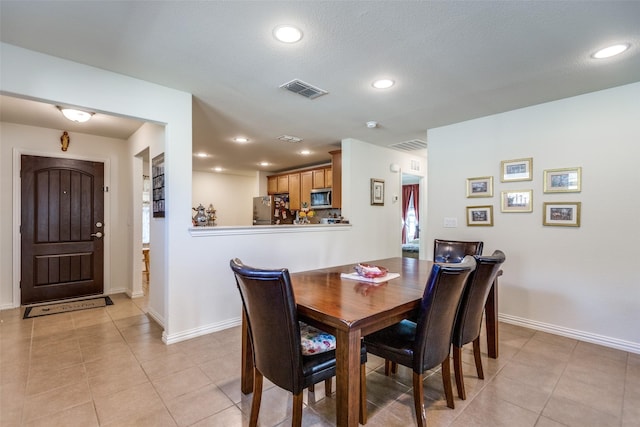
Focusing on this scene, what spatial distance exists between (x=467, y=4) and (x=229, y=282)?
120 inches

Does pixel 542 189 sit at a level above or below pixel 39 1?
below

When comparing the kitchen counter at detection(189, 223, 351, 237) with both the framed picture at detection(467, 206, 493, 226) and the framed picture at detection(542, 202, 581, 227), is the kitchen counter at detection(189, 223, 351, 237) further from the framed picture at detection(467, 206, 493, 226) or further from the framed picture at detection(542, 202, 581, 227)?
the framed picture at detection(542, 202, 581, 227)

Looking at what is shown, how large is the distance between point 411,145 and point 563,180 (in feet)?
7.33

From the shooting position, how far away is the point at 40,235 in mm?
3939

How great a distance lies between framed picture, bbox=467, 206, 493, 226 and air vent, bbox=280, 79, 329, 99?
2.28 metres

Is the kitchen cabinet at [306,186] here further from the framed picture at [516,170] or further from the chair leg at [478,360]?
the chair leg at [478,360]

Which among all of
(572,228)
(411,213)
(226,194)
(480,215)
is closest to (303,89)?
(480,215)

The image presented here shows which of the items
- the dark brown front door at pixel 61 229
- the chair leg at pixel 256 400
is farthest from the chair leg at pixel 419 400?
the dark brown front door at pixel 61 229

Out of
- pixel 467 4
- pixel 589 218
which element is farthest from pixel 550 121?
pixel 467 4

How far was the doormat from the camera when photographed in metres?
3.54

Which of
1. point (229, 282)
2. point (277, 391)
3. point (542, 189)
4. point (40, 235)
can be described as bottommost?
point (277, 391)

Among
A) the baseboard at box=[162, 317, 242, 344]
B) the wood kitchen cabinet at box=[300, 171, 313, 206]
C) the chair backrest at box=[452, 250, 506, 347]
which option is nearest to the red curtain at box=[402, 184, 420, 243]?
the wood kitchen cabinet at box=[300, 171, 313, 206]

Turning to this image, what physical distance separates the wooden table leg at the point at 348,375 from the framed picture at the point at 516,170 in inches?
115

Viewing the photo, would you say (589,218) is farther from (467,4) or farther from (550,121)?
(467,4)
